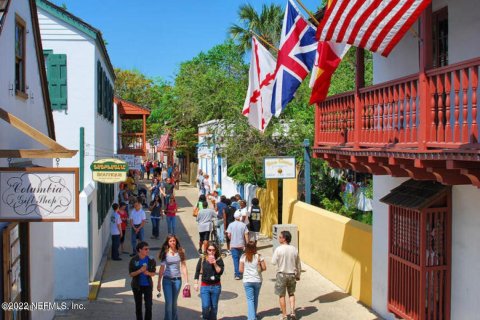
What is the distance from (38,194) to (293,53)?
577 cm

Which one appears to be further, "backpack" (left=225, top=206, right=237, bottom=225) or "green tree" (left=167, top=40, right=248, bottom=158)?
"green tree" (left=167, top=40, right=248, bottom=158)

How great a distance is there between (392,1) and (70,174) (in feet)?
14.1

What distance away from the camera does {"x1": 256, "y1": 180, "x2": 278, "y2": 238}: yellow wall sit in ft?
68.6

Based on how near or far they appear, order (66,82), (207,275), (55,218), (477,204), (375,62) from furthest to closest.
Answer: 1. (66,82)
2. (375,62)
3. (207,275)
4. (477,204)
5. (55,218)

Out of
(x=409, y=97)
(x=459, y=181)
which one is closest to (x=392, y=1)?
(x=409, y=97)

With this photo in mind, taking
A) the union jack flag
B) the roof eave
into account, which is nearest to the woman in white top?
the union jack flag

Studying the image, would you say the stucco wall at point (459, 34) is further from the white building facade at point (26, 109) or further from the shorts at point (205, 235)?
the shorts at point (205, 235)

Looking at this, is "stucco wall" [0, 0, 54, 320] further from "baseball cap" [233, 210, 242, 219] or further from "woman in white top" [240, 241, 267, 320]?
"baseball cap" [233, 210, 242, 219]

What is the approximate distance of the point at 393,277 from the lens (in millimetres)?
10227

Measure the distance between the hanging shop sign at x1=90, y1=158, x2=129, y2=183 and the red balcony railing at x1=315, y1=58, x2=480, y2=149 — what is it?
603 centimetres

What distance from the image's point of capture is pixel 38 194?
693 cm

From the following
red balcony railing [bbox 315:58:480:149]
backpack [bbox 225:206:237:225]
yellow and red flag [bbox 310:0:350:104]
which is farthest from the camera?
backpack [bbox 225:206:237:225]

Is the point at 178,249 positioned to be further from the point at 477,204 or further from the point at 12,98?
the point at 477,204

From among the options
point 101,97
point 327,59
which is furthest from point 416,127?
point 101,97
